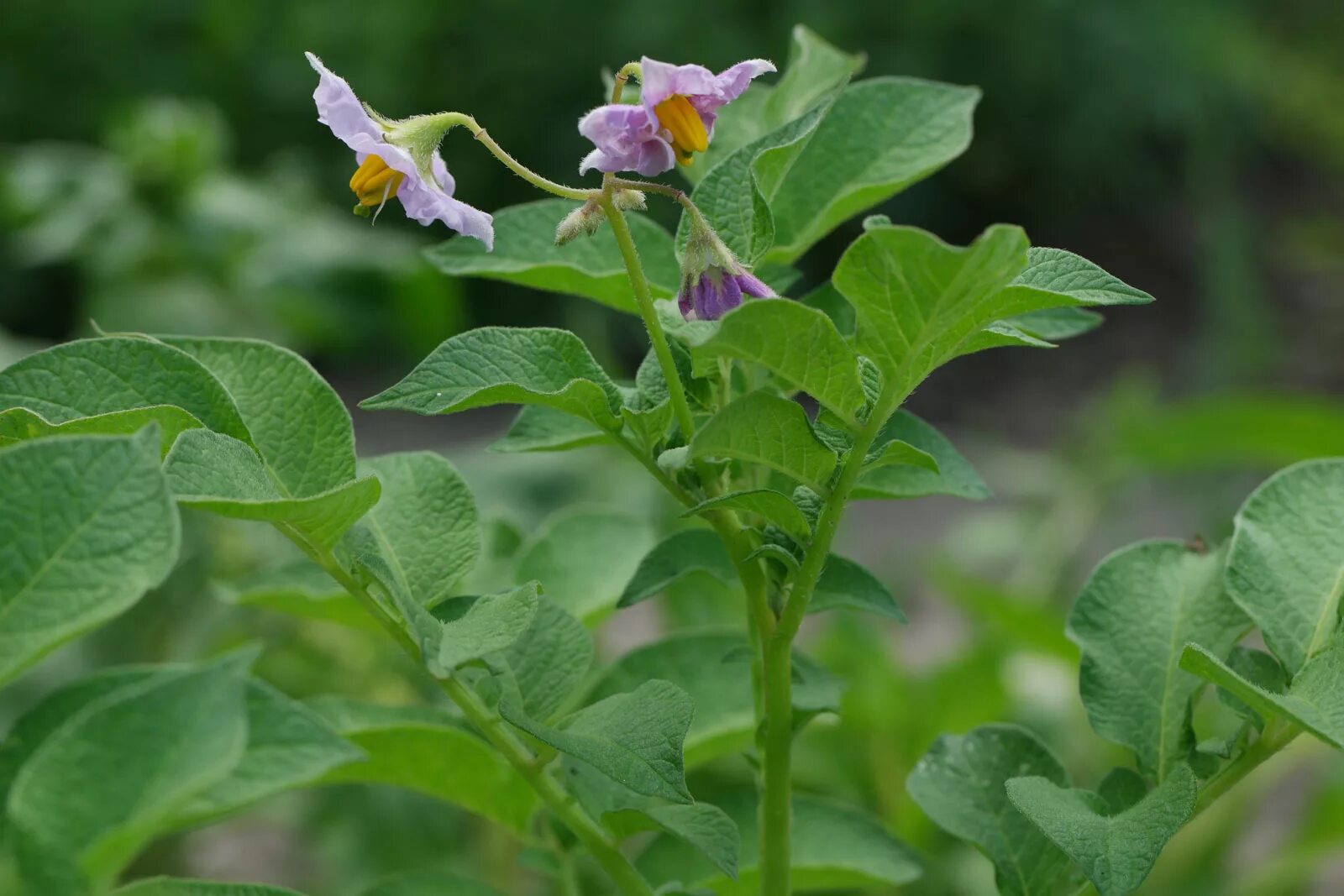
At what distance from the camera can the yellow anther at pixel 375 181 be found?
1.31ft

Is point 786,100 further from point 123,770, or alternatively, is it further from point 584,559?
point 123,770

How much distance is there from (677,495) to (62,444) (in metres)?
0.16

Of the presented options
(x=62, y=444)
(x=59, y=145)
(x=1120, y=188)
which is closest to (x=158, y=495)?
(x=62, y=444)

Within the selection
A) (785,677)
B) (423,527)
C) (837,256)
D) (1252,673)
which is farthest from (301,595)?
(837,256)

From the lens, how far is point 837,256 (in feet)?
10.7

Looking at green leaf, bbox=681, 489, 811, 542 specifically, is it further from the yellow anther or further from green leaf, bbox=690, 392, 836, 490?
the yellow anther

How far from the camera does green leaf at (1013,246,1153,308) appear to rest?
0.33m

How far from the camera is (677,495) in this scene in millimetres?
386

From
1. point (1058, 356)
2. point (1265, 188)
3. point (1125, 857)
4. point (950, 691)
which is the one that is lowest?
point (1058, 356)

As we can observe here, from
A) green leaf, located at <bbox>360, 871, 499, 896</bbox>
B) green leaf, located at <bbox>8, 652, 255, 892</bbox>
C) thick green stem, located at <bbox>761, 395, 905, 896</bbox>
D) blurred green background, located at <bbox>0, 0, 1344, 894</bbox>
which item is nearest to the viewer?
green leaf, located at <bbox>8, 652, 255, 892</bbox>

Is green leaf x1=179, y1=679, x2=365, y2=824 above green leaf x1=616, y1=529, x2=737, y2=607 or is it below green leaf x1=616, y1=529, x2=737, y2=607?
above

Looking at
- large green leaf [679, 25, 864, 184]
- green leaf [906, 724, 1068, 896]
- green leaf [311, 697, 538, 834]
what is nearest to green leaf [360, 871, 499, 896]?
green leaf [311, 697, 538, 834]

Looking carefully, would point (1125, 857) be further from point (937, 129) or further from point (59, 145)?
point (59, 145)

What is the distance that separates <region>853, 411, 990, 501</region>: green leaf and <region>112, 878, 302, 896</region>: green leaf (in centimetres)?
20
